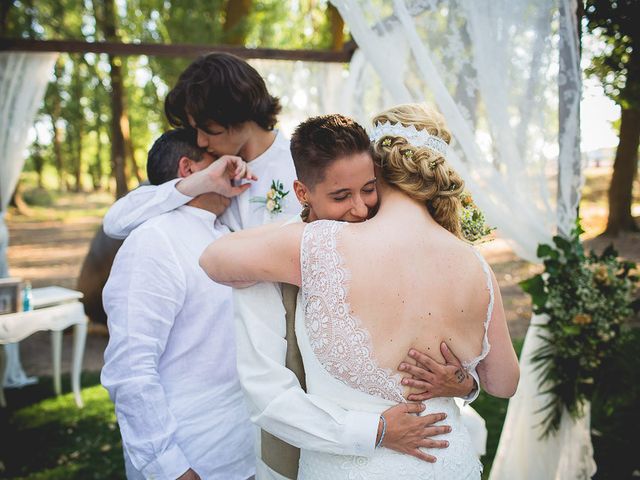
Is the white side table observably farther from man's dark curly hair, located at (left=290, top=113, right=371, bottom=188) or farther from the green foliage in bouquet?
the green foliage in bouquet

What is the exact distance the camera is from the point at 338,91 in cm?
660

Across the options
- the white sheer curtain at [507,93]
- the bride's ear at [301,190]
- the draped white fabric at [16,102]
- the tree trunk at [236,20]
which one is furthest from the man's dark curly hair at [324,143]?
the tree trunk at [236,20]

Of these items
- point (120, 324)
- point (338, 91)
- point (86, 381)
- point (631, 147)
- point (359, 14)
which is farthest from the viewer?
Answer: point (631, 147)

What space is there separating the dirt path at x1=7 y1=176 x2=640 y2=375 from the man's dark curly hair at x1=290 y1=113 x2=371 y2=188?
18.8 ft

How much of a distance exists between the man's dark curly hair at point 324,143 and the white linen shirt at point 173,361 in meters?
0.69

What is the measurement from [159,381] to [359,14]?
221 centimetres

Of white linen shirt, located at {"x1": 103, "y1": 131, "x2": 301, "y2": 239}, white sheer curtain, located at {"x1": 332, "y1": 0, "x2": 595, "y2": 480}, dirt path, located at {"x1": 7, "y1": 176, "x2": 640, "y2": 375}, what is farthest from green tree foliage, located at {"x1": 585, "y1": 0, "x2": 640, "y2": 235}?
dirt path, located at {"x1": 7, "y1": 176, "x2": 640, "y2": 375}

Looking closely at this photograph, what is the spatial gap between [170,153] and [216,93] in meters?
0.33

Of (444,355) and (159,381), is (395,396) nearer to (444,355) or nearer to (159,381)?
(444,355)

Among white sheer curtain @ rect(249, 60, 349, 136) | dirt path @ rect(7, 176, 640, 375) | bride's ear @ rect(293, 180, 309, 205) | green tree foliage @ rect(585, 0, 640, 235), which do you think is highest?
white sheer curtain @ rect(249, 60, 349, 136)

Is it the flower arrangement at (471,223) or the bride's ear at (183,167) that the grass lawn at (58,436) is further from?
the flower arrangement at (471,223)

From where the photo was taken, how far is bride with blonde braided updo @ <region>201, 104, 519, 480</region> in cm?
149

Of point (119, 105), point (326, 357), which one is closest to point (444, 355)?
point (326, 357)

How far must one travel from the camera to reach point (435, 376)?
155cm
